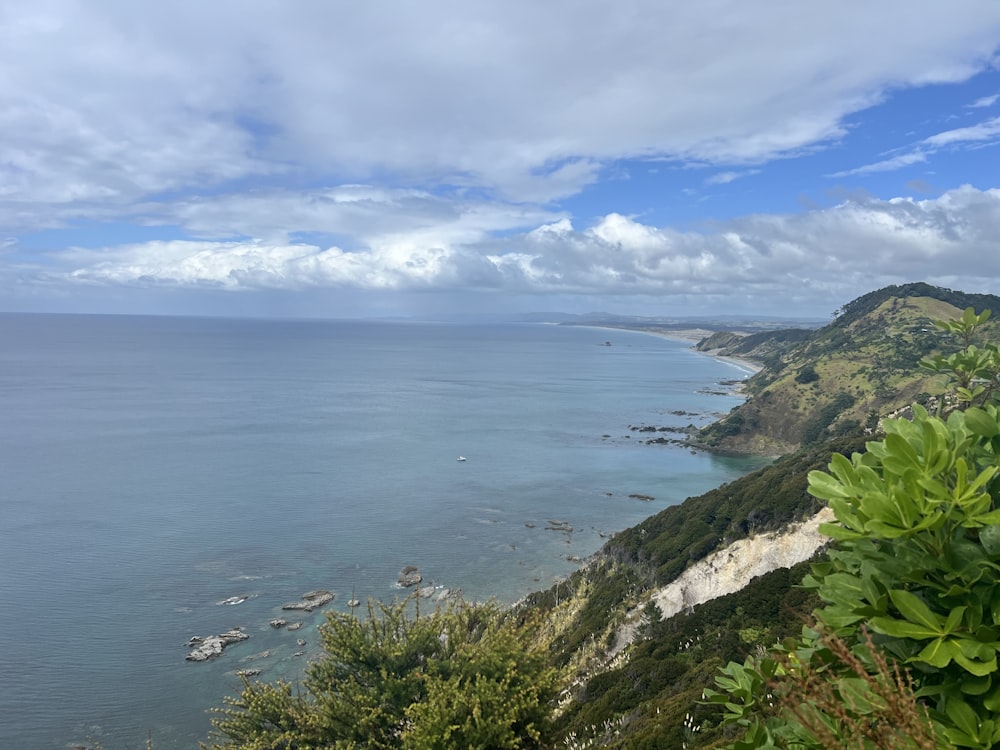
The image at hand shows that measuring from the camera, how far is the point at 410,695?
667 inches

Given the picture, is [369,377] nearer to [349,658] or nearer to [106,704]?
[106,704]

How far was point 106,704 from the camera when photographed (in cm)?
3309

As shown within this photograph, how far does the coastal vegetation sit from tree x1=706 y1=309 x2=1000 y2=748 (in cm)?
1

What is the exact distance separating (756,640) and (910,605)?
2158cm

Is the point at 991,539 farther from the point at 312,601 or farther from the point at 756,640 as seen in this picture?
the point at 312,601

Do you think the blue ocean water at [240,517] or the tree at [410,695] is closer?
the tree at [410,695]

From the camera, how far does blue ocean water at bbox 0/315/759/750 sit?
36.1 m

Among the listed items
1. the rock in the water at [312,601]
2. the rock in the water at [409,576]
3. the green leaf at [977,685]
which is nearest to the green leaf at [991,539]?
the green leaf at [977,685]

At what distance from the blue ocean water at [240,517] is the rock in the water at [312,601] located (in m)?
0.93

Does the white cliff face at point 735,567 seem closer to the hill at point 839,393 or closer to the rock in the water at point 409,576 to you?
the rock in the water at point 409,576

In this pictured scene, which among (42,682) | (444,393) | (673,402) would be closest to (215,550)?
(42,682)

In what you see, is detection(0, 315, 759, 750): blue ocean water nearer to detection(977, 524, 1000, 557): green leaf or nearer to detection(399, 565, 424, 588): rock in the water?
detection(399, 565, 424, 588): rock in the water

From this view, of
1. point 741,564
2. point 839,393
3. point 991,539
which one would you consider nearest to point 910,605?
point 991,539

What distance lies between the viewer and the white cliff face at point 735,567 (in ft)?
107
